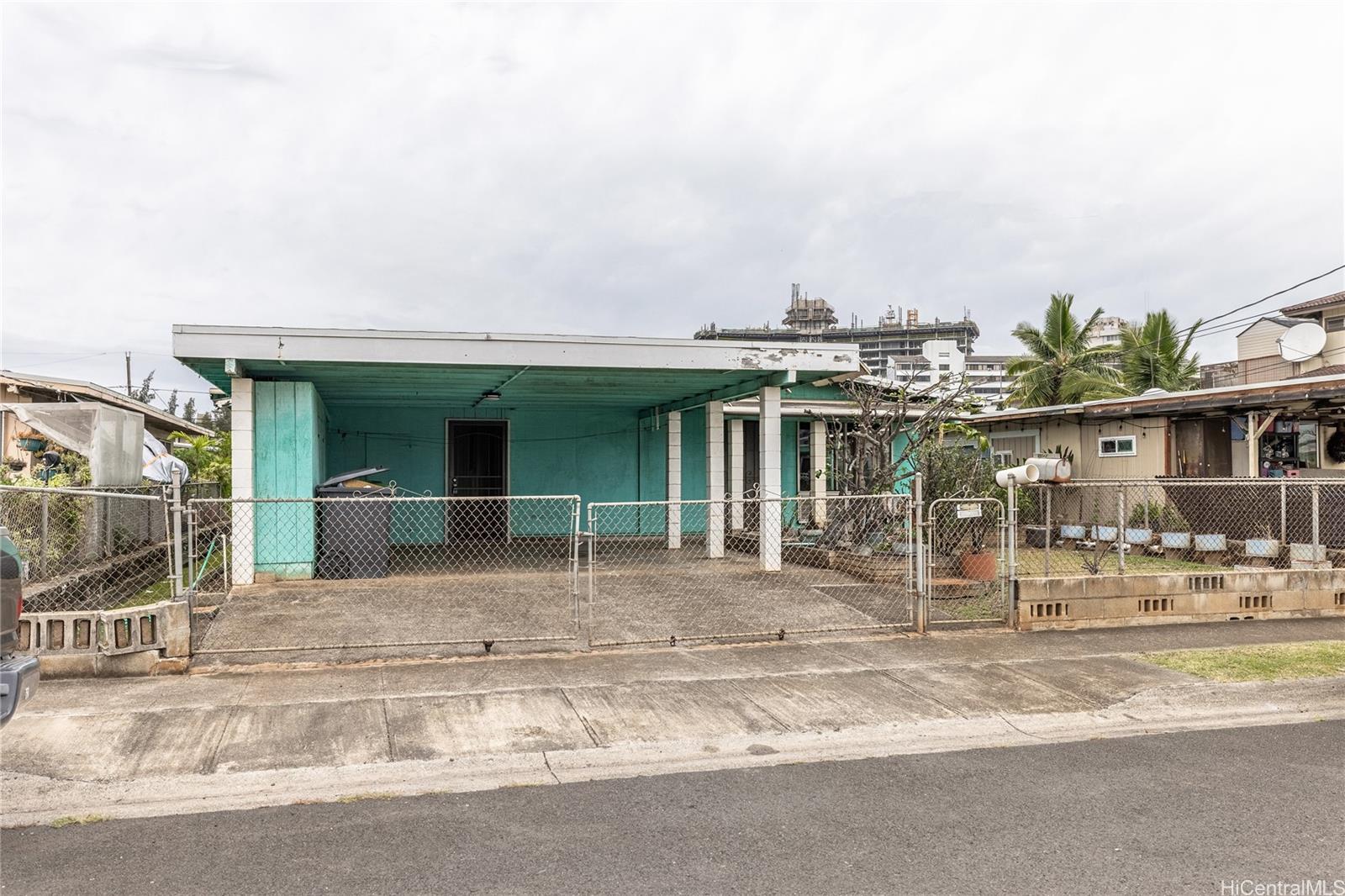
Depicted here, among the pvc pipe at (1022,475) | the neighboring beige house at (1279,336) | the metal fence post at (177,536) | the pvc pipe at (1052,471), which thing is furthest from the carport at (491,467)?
the neighboring beige house at (1279,336)

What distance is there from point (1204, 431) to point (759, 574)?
9415 mm

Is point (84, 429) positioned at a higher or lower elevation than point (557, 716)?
higher

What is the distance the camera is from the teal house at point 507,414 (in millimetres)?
10305

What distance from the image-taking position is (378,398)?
14539 mm

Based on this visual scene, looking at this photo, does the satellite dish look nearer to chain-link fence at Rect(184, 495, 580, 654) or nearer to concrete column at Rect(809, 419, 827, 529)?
concrete column at Rect(809, 419, 827, 529)

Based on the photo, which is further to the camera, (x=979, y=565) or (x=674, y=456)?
(x=674, y=456)

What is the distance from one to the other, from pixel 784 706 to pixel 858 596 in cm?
419

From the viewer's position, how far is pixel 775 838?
3924 millimetres

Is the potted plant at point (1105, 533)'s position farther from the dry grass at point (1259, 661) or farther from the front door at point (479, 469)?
the front door at point (479, 469)

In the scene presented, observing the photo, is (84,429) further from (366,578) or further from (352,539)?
(366,578)

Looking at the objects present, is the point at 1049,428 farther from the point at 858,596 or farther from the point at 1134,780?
the point at 1134,780

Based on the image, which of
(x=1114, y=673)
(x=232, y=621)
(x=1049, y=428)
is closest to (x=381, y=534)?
(x=232, y=621)

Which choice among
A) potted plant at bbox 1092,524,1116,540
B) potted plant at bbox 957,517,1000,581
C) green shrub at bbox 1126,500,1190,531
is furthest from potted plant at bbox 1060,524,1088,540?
potted plant at bbox 957,517,1000,581

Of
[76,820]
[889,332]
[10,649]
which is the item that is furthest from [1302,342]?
[889,332]
